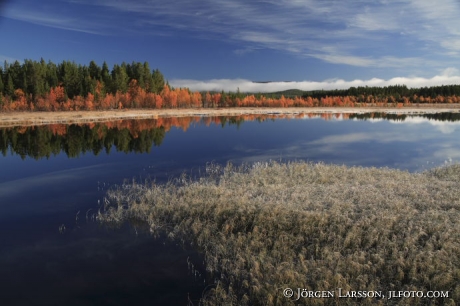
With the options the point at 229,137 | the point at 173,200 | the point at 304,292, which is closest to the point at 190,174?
the point at 173,200

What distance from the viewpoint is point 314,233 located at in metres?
13.4

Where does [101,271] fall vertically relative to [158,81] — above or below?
below

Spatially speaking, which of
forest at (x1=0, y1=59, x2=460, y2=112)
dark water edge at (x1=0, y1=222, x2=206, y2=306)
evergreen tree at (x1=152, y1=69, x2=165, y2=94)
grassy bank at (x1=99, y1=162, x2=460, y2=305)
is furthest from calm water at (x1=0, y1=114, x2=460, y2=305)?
evergreen tree at (x1=152, y1=69, x2=165, y2=94)

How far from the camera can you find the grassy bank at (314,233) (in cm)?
1027

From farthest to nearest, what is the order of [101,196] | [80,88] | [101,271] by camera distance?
[80,88], [101,196], [101,271]

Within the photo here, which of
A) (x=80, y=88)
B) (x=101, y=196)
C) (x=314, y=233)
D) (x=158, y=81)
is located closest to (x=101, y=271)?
(x=314, y=233)

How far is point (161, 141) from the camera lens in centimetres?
5006

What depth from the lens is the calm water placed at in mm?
11656

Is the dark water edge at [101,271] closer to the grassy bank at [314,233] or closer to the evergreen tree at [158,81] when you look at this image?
the grassy bank at [314,233]

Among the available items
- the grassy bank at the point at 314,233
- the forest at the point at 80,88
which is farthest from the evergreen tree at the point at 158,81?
the grassy bank at the point at 314,233

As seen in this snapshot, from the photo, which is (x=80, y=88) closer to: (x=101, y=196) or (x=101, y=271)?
(x=101, y=196)

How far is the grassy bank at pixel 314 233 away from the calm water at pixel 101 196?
1374 mm

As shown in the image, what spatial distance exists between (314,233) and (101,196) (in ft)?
48.5

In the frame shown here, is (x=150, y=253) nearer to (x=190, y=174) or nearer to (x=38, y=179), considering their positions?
(x=190, y=174)
